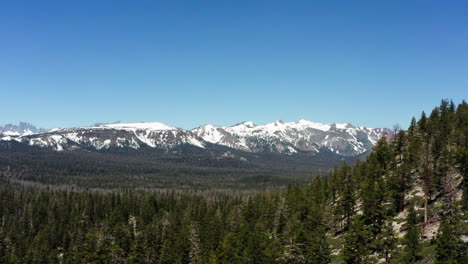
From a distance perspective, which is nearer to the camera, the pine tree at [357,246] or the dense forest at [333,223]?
the pine tree at [357,246]

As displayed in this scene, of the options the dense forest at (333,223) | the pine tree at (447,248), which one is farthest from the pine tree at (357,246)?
the pine tree at (447,248)

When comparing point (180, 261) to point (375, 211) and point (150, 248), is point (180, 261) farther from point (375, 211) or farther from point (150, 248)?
point (375, 211)

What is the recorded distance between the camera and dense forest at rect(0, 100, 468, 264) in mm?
54156

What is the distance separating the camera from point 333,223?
289 feet

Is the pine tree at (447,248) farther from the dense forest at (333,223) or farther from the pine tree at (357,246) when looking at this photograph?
the pine tree at (357,246)

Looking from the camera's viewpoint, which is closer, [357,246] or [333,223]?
[357,246]

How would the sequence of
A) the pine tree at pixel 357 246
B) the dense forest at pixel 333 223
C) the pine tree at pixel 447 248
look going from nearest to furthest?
the pine tree at pixel 447 248, the pine tree at pixel 357 246, the dense forest at pixel 333 223

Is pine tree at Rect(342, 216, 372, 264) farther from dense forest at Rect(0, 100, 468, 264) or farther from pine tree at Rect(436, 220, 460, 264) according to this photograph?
pine tree at Rect(436, 220, 460, 264)

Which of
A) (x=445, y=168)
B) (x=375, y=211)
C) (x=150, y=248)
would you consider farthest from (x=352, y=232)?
(x=150, y=248)

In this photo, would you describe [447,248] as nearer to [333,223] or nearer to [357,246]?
[357,246]

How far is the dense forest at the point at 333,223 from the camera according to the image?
54156mm

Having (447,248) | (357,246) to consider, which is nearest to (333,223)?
(357,246)

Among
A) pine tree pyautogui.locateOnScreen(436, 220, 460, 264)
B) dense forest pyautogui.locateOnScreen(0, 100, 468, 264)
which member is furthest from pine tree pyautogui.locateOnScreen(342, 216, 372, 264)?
pine tree pyautogui.locateOnScreen(436, 220, 460, 264)

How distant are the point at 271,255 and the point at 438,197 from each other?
3758 centimetres
